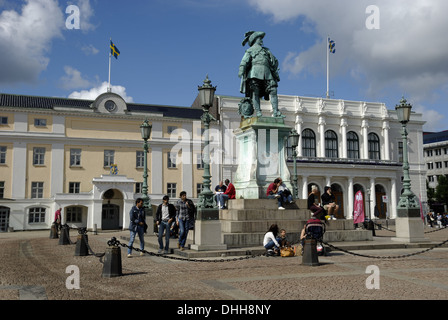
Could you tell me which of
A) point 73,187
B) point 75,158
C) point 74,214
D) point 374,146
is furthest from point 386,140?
point 74,214

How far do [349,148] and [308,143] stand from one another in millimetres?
6292

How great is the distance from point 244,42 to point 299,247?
396 inches

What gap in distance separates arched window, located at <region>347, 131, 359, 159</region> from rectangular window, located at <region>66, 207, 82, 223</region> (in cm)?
3621

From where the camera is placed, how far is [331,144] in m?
59.4

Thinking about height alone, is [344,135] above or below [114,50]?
below

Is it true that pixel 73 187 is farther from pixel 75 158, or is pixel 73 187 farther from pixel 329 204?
pixel 329 204

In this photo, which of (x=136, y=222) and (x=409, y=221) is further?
(x=409, y=221)

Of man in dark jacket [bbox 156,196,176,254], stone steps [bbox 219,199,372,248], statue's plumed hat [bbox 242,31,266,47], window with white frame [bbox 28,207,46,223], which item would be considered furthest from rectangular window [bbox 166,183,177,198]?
man in dark jacket [bbox 156,196,176,254]

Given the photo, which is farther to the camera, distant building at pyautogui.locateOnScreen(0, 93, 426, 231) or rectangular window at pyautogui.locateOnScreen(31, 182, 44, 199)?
rectangular window at pyautogui.locateOnScreen(31, 182, 44, 199)

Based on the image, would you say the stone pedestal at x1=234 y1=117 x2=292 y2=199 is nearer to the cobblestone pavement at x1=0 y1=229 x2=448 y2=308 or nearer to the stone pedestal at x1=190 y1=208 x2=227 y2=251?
the stone pedestal at x1=190 y1=208 x2=227 y2=251

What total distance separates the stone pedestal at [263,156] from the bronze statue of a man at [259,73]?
0.68 metres

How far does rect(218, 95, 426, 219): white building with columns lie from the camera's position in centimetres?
5566

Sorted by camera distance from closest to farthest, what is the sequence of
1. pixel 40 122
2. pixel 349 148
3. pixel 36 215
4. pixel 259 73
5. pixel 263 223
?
pixel 263 223 → pixel 259 73 → pixel 36 215 → pixel 40 122 → pixel 349 148
